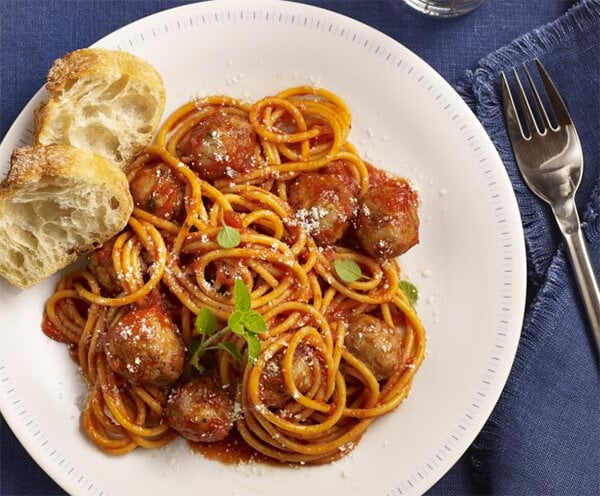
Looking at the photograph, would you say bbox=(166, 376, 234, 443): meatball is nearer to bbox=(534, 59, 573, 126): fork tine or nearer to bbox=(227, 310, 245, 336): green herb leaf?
bbox=(227, 310, 245, 336): green herb leaf

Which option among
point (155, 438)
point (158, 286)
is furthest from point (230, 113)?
point (155, 438)

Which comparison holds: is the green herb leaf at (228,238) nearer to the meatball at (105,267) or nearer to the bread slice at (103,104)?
the meatball at (105,267)

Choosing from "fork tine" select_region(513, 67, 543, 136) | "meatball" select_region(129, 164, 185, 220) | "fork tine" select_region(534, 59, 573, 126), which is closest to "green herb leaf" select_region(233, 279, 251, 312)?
"meatball" select_region(129, 164, 185, 220)

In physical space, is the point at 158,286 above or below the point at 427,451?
above

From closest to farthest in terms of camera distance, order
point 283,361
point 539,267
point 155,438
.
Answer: point 283,361 → point 155,438 → point 539,267

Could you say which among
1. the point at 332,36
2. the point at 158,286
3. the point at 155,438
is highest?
the point at 332,36

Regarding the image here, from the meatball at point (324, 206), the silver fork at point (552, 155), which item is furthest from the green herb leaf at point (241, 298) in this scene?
the silver fork at point (552, 155)

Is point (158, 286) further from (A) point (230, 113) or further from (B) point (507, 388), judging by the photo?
(B) point (507, 388)
